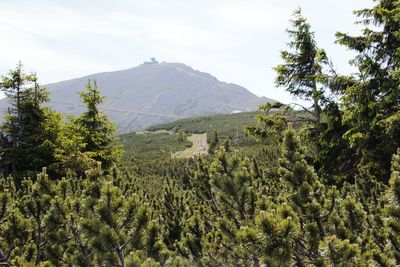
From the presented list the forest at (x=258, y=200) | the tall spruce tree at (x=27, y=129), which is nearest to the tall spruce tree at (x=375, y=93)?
the forest at (x=258, y=200)

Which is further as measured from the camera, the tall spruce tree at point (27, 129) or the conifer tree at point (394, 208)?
the tall spruce tree at point (27, 129)

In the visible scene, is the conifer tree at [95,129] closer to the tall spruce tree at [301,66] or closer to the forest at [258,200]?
the forest at [258,200]

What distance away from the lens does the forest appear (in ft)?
14.6

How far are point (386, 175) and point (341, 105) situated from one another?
372 centimetres

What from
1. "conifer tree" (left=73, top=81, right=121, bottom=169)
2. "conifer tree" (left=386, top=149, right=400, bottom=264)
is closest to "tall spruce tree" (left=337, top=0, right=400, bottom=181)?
"conifer tree" (left=386, top=149, right=400, bottom=264)

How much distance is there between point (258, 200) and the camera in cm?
489

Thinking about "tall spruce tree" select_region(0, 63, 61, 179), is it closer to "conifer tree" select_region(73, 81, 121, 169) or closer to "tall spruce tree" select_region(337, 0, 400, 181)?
"conifer tree" select_region(73, 81, 121, 169)

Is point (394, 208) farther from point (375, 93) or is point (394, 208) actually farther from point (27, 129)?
point (27, 129)

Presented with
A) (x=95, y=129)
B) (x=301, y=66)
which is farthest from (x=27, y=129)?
(x=301, y=66)

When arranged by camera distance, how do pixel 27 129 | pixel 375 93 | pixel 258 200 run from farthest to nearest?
pixel 27 129, pixel 375 93, pixel 258 200

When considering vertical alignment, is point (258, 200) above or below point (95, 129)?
below

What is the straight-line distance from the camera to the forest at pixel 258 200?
14.6ft

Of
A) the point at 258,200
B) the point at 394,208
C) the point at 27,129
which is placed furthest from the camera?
the point at 27,129

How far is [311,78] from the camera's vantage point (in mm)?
15062
